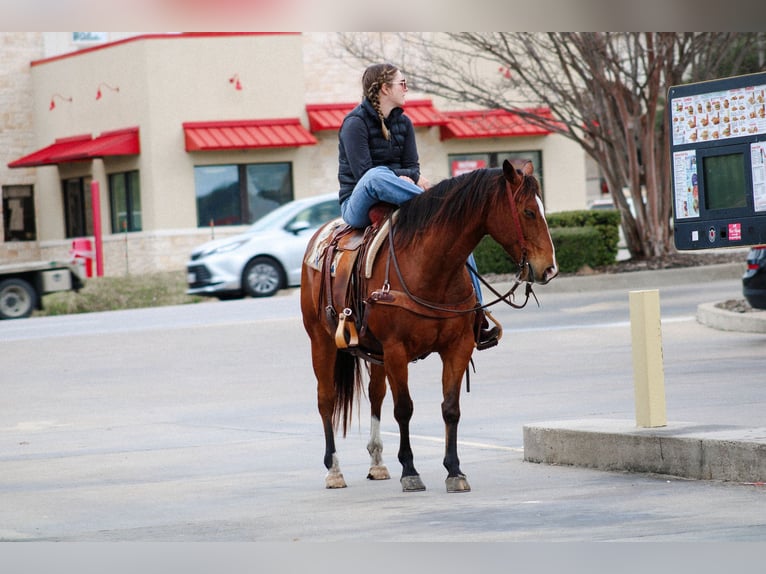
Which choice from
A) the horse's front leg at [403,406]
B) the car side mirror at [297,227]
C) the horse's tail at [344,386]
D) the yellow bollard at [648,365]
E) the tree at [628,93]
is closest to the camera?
the horse's front leg at [403,406]

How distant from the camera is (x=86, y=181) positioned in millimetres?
39219

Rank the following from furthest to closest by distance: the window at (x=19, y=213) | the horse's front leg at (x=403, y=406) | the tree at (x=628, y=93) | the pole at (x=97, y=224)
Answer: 1. the window at (x=19, y=213)
2. the pole at (x=97, y=224)
3. the tree at (x=628, y=93)
4. the horse's front leg at (x=403, y=406)

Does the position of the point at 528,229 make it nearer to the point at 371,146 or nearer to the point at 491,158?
the point at 371,146

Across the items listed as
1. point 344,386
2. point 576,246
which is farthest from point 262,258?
point 344,386

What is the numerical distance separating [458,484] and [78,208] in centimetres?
3277

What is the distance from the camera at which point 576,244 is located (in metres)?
25.1

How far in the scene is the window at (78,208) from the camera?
39.3 meters

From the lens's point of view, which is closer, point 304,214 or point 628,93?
point 628,93

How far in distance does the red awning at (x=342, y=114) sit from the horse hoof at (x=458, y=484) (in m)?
28.4

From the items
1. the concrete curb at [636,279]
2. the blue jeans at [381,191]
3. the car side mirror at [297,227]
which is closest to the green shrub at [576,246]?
Answer: the concrete curb at [636,279]

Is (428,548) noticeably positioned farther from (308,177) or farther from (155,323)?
(308,177)

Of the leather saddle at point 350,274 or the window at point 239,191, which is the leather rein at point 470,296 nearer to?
the leather saddle at point 350,274

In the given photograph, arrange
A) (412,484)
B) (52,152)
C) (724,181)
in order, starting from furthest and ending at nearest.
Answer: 1. (52,152)
2. (724,181)
3. (412,484)

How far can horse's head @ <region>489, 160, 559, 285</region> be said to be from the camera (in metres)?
8.09
